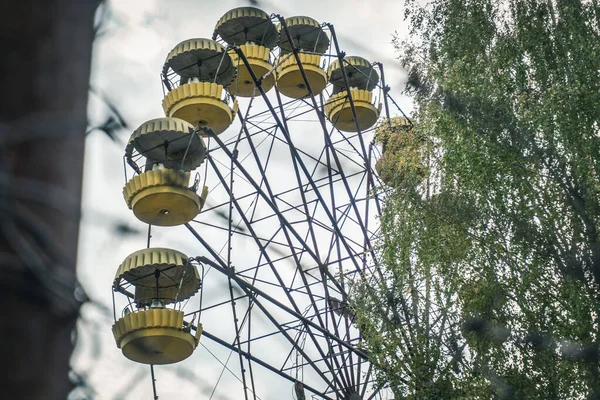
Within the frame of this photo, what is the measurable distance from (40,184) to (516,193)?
13483 mm

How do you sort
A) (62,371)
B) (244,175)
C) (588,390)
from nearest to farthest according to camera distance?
(62,371)
(588,390)
(244,175)

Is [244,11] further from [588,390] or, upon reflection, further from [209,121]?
[588,390]

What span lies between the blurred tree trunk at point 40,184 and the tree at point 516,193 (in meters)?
11.8

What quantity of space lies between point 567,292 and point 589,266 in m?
0.55

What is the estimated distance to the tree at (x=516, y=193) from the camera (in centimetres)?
1327

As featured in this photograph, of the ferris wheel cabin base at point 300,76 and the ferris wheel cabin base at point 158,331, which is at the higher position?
the ferris wheel cabin base at point 300,76

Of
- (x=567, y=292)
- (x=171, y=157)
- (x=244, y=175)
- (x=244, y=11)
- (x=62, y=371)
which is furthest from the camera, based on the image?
(x=244, y=11)

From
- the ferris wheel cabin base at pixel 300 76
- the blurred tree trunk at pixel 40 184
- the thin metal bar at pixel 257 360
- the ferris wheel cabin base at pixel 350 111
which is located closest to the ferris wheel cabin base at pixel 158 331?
the thin metal bar at pixel 257 360

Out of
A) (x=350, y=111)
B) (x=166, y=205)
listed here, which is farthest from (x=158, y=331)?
(x=350, y=111)

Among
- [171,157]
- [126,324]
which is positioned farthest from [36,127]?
[171,157]

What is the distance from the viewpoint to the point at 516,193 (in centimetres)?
1471

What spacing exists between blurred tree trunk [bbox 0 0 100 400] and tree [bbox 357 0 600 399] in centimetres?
1184

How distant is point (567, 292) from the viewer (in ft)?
43.8

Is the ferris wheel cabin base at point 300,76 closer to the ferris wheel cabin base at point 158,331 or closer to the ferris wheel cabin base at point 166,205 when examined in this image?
the ferris wheel cabin base at point 166,205
